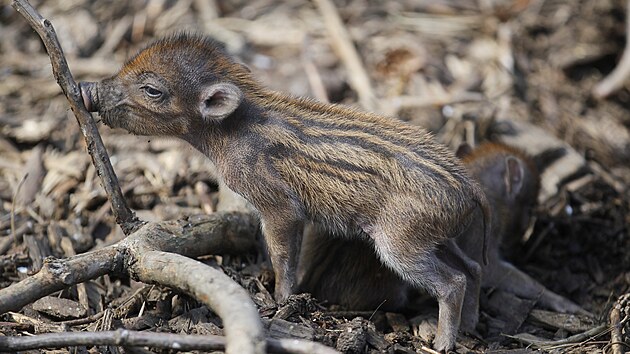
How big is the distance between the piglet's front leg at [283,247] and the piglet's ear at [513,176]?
248 centimetres

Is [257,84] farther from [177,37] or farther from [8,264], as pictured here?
[8,264]

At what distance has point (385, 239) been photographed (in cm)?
552

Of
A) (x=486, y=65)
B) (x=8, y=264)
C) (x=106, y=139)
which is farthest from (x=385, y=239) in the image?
(x=486, y=65)

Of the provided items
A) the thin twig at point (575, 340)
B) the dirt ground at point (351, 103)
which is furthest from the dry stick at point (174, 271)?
the thin twig at point (575, 340)

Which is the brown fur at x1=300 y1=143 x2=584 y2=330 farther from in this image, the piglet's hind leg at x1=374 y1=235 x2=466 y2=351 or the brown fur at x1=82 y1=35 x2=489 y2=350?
the brown fur at x1=82 y1=35 x2=489 y2=350

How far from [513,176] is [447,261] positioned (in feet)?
6.25

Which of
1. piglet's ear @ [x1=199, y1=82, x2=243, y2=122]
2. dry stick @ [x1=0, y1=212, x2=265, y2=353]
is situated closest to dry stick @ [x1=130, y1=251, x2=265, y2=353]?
dry stick @ [x1=0, y1=212, x2=265, y2=353]

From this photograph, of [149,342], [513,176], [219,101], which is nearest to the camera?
[149,342]

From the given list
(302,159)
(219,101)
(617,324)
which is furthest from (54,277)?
(617,324)

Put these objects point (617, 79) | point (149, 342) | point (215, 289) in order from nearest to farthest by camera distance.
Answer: point (149, 342), point (215, 289), point (617, 79)

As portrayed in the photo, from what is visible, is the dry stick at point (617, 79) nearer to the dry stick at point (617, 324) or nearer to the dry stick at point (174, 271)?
the dry stick at point (617, 324)

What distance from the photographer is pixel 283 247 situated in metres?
5.67

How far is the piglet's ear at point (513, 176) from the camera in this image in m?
7.35

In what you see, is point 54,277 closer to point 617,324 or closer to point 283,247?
point 283,247
